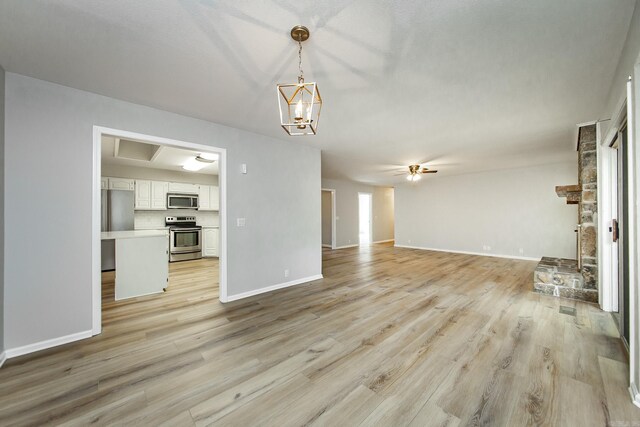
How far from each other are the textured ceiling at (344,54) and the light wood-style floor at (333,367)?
2446 mm

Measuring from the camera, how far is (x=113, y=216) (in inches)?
216

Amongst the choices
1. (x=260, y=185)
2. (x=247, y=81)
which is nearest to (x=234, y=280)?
(x=260, y=185)

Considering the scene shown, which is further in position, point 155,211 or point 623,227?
point 155,211

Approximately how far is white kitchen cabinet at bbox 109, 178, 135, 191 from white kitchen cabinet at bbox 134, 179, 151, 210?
0.45 feet

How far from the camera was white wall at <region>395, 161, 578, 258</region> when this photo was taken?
6.14 m

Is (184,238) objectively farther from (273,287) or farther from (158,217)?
(273,287)

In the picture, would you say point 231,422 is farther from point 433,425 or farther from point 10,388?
point 10,388

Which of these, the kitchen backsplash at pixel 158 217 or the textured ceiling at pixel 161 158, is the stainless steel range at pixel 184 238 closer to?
the kitchen backsplash at pixel 158 217

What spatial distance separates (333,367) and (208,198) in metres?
6.43

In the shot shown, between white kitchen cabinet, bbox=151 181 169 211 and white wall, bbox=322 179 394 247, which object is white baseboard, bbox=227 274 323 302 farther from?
white wall, bbox=322 179 394 247

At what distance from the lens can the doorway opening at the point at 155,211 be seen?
264 cm

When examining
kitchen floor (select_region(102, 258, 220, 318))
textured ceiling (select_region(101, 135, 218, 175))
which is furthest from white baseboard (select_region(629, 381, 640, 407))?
textured ceiling (select_region(101, 135, 218, 175))

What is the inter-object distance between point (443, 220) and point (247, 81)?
24.6 ft

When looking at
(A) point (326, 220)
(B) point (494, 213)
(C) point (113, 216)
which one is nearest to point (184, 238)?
(C) point (113, 216)
